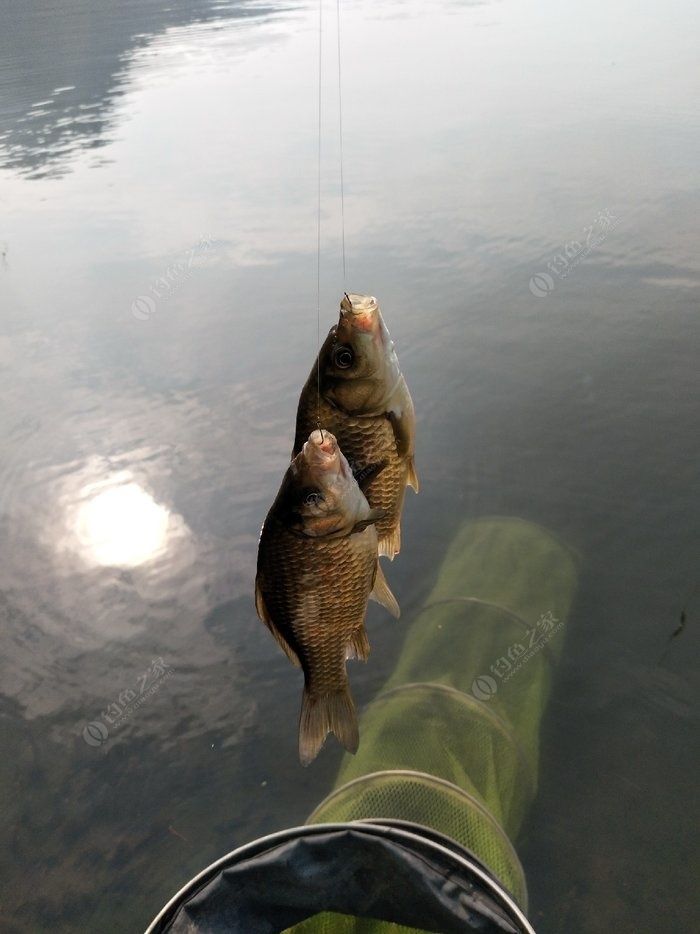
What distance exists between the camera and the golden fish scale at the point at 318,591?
5.85ft

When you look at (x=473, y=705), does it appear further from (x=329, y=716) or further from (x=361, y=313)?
(x=361, y=313)

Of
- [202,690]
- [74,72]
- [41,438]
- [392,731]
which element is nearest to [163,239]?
[41,438]

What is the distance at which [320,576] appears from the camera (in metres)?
1.79

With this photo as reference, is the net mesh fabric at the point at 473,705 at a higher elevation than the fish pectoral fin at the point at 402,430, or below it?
below

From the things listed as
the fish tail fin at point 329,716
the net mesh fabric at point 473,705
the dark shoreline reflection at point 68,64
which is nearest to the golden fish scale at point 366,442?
the fish tail fin at point 329,716

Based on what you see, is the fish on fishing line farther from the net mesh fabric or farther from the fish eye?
the net mesh fabric

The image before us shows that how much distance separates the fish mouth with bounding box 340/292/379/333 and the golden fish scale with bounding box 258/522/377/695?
0.48 metres

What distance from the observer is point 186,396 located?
7.19 m

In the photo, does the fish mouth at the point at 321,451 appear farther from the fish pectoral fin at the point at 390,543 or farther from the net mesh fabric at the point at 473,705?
the net mesh fabric at the point at 473,705

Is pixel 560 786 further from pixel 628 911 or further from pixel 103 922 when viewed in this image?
pixel 103 922

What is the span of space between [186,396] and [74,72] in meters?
18.1

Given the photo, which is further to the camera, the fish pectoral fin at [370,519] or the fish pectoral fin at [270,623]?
the fish pectoral fin at [270,623]

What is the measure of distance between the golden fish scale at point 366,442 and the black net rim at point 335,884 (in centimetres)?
93

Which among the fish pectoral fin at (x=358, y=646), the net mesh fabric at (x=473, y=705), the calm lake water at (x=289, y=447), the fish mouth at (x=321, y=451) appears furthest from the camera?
the calm lake water at (x=289, y=447)
